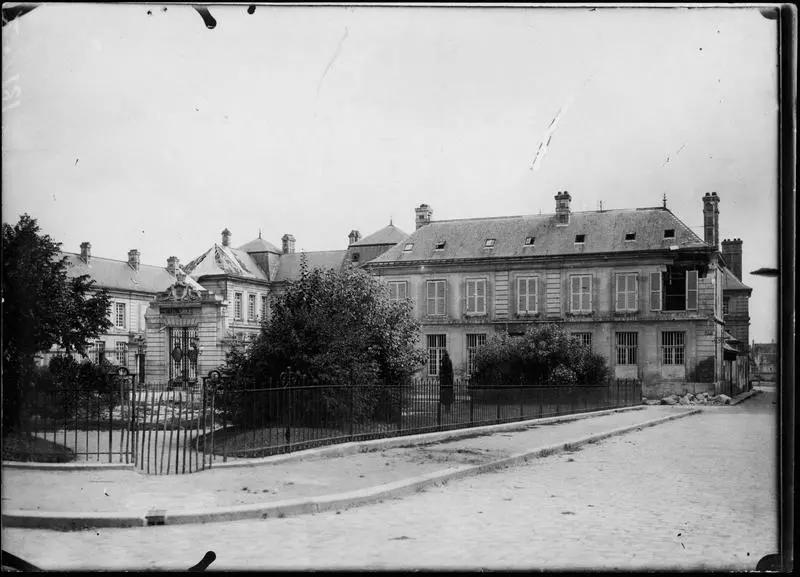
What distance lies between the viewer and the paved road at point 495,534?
593cm

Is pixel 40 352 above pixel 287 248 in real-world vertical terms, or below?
below

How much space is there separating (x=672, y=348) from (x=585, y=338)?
2.44 m

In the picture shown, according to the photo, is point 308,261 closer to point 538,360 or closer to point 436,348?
point 436,348

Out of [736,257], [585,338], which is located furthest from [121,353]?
[736,257]

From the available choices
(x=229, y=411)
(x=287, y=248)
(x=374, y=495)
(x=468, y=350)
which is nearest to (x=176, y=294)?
(x=229, y=411)

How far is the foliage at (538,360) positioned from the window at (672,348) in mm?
1920

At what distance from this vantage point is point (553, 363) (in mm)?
20219

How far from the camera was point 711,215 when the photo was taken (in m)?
8.63

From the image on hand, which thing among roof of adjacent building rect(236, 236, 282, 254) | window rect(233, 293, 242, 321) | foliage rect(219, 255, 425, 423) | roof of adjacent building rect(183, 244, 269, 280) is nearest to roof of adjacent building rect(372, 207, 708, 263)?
foliage rect(219, 255, 425, 423)

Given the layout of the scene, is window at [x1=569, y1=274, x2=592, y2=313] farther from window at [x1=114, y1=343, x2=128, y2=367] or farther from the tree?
the tree

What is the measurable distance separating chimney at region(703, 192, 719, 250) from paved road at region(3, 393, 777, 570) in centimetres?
246

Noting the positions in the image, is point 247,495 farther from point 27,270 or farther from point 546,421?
point 546,421

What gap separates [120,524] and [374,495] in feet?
9.60

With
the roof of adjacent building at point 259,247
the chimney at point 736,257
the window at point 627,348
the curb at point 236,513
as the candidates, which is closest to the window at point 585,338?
the window at point 627,348
